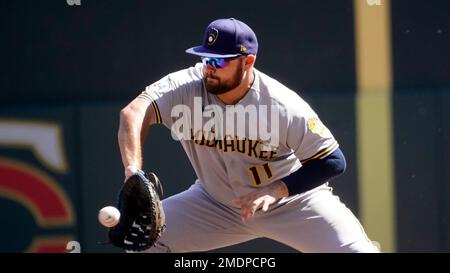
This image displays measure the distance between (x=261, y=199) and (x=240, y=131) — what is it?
0.41m

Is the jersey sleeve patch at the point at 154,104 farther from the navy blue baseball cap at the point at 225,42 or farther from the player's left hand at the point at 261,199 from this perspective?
the player's left hand at the point at 261,199

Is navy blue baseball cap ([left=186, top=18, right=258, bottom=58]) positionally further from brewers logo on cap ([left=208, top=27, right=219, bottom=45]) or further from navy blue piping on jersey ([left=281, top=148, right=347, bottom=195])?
navy blue piping on jersey ([left=281, top=148, right=347, bottom=195])

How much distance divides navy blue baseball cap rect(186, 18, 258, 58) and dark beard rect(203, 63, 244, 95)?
89 mm

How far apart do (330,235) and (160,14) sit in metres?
1.82

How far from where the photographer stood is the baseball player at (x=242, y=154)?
15.2 feet

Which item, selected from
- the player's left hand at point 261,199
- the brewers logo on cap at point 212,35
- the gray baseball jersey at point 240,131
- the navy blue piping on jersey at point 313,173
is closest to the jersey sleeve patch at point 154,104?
the gray baseball jersey at point 240,131

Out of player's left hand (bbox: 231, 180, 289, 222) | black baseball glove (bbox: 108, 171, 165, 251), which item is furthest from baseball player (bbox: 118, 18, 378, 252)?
black baseball glove (bbox: 108, 171, 165, 251)

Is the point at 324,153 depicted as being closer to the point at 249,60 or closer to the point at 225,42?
the point at 249,60

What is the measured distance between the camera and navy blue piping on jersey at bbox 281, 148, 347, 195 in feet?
15.1

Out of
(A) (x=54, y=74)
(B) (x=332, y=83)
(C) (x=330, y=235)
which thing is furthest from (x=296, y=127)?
(A) (x=54, y=74)

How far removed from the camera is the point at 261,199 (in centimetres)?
449

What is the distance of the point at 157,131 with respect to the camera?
235 inches

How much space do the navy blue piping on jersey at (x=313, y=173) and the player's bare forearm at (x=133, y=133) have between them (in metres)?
0.66
